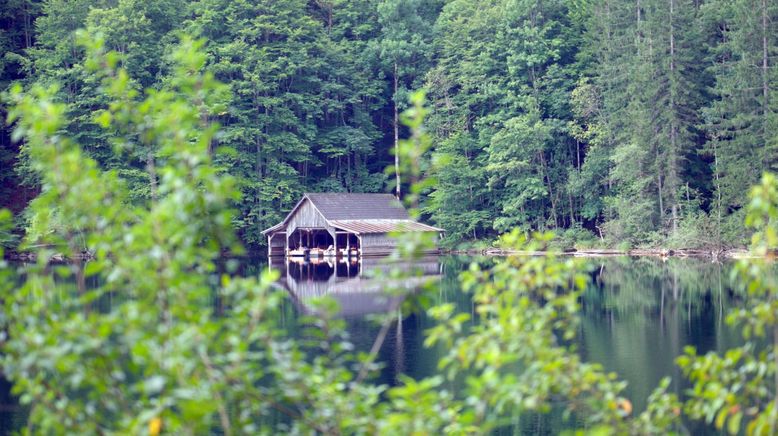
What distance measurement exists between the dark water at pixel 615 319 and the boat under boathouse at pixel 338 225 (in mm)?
8529

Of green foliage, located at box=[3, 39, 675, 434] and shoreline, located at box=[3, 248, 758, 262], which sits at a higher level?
green foliage, located at box=[3, 39, 675, 434]

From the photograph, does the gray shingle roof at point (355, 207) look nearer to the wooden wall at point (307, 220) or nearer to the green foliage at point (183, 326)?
the wooden wall at point (307, 220)

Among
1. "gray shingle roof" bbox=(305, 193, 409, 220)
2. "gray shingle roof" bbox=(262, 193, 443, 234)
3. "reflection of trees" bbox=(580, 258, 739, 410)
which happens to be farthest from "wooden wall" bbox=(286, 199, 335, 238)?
"reflection of trees" bbox=(580, 258, 739, 410)

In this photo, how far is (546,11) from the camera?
1989 inches

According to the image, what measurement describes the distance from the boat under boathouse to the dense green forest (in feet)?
5.59

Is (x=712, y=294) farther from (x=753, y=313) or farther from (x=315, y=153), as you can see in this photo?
(x=315, y=153)

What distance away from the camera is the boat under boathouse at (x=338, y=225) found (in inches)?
1757

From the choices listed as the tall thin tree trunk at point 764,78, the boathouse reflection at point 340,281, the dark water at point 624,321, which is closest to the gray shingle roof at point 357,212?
the boathouse reflection at point 340,281

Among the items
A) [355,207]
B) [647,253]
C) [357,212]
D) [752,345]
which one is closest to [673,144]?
[647,253]

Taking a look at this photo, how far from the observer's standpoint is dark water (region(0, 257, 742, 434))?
47.2 feet

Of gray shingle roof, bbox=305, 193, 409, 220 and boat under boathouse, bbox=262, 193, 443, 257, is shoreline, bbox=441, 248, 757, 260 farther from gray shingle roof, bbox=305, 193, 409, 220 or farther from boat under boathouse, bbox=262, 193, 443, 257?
gray shingle roof, bbox=305, 193, 409, 220

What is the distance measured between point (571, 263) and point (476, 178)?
43.8 m

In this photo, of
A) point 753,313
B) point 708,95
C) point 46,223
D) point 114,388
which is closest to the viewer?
point 114,388

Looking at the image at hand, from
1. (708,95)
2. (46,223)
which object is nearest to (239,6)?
(708,95)
